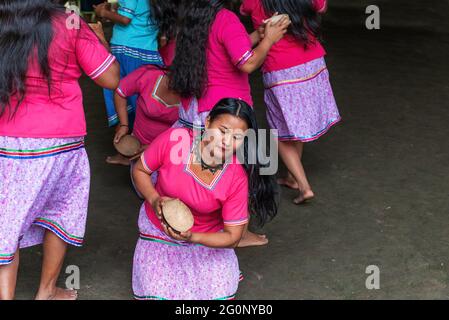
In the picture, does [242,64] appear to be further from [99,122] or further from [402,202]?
[99,122]

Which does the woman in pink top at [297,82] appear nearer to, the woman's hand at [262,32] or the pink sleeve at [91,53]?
the woman's hand at [262,32]

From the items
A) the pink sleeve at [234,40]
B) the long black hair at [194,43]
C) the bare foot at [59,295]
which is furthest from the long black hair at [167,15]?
the bare foot at [59,295]

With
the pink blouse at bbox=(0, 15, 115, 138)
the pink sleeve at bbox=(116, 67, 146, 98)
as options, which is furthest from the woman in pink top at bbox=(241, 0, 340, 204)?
the pink blouse at bbox=(0, 15, 115, 138)

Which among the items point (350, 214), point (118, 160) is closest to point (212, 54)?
point (350, 214)

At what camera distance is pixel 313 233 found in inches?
153

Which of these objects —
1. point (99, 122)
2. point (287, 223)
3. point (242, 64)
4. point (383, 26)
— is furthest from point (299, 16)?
point (383, 26)

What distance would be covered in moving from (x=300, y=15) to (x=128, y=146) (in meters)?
1.04

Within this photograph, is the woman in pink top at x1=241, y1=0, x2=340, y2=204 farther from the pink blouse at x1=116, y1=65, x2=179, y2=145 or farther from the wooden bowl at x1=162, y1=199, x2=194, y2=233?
the wooden bowl at x1=162, y1=199, x2=194, y2=233

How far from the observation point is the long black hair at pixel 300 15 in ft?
12.3

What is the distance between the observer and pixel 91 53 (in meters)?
2.86

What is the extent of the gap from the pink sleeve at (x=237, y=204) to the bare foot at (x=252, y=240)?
875 millimetres

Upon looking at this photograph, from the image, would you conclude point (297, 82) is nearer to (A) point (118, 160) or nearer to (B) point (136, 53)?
(B) point (136, 53)

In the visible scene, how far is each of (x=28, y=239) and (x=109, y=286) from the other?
1.42 feet

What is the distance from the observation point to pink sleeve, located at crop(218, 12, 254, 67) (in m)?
3.25
